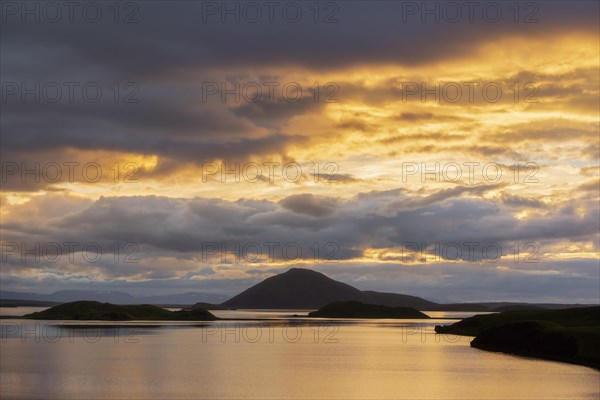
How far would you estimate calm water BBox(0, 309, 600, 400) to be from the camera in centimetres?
7919

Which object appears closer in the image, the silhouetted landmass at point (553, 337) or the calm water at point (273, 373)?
the calm water at point (273, 373)

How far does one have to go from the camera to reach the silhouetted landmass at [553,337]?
117 m

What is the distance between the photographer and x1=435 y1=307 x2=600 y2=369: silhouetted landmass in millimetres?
116688

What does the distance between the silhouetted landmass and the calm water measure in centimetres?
631

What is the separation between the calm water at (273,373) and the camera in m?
79.2

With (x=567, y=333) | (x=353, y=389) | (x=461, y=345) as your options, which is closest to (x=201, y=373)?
(x=353, y=389)

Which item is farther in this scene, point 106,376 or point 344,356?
point 344,356

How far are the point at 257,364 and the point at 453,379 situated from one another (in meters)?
30.2

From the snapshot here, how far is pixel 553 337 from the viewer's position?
12862cm

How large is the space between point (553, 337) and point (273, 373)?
54.2 metres

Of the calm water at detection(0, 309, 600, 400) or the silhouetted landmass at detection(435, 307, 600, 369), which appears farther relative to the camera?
the silhouetted landmass at detection(435, 307, 600, 369)

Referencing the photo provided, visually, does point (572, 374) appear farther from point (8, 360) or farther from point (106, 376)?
point (8, 360)

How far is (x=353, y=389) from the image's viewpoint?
Result: 276ft

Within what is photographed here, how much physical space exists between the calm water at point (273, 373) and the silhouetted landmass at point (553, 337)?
6.31 m
